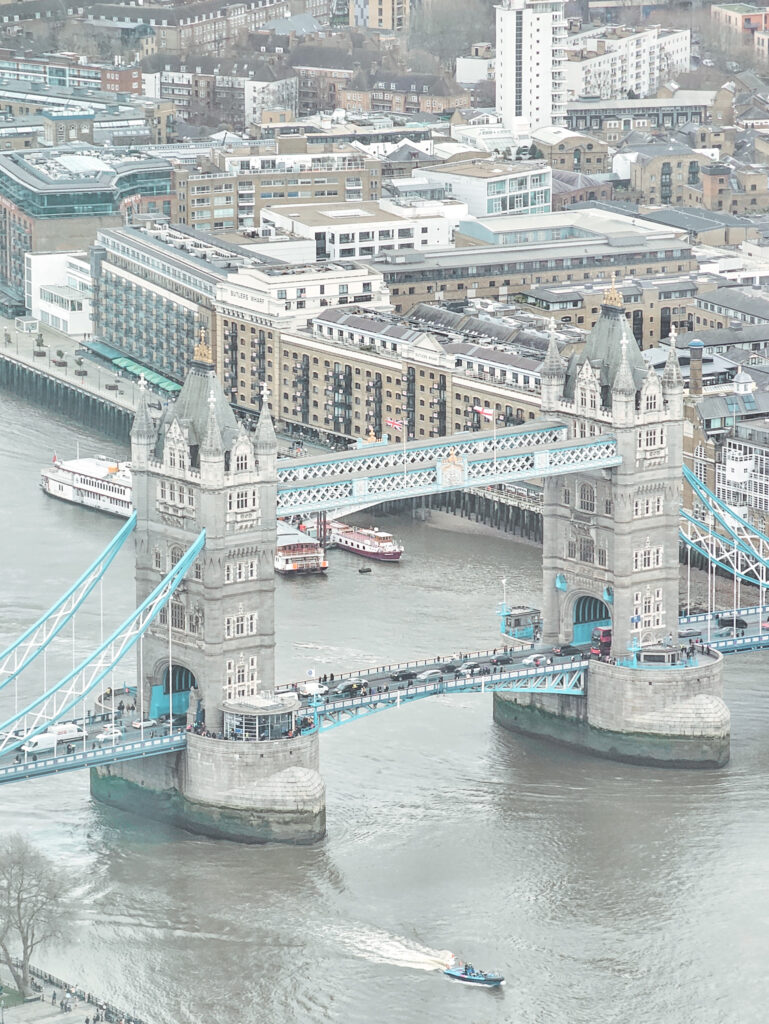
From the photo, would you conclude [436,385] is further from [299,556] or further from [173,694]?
[173,694]

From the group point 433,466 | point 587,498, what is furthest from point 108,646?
point 587,498

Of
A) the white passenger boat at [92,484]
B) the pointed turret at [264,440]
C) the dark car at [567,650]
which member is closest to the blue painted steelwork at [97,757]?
the pointed turret at [264,440]

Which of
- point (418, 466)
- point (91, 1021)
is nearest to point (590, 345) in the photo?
point (418, 466)

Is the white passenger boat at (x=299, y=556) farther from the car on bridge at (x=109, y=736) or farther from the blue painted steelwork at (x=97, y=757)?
the blue painted steelwork at (x=97, y=757)

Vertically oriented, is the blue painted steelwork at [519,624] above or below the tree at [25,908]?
above

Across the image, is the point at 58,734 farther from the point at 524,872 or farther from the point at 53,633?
the point at 524,872
